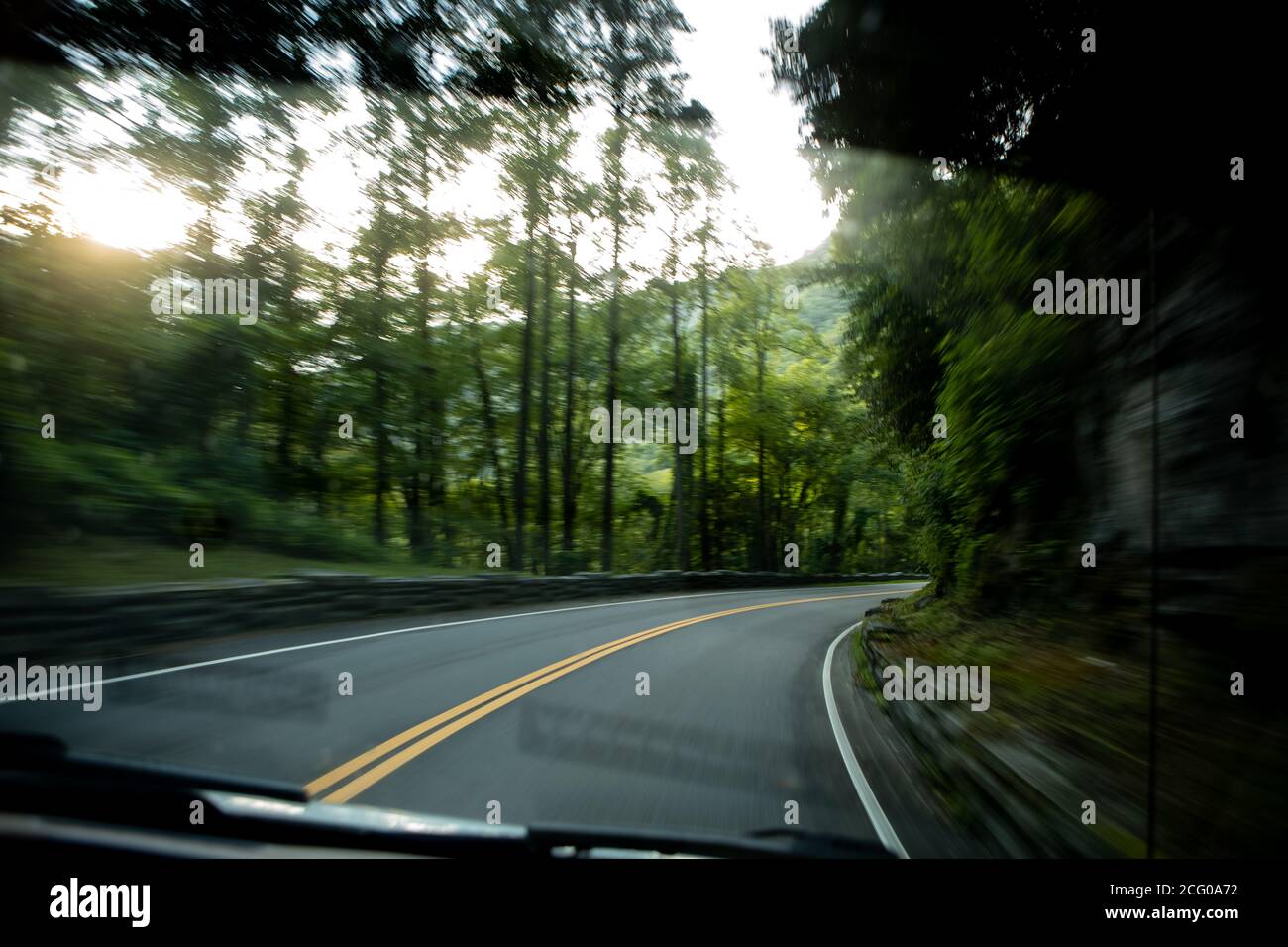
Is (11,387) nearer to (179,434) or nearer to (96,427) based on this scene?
(96,427)

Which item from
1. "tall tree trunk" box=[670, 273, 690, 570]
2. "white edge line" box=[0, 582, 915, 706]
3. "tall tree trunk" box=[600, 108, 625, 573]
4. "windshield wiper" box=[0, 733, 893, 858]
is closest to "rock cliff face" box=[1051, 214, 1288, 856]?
"windshield wiper" box=[0, 733, 893, 858]

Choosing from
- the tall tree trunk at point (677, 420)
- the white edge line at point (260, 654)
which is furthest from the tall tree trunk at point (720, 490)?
the white edge line at point (260, 654)

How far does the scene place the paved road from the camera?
154 inches

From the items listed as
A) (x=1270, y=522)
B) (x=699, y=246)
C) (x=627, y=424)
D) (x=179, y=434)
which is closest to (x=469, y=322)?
(x=627, y=424)

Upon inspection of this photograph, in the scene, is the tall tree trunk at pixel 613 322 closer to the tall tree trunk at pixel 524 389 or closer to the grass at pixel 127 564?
the tall tree trunk at pixel 524 389

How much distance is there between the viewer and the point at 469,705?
6000 millimetres

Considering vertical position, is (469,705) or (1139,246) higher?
(1139,246)

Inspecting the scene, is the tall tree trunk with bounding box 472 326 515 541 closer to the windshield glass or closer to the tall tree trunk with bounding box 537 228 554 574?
the tall tree trunk with bounding box 537 228 554 574

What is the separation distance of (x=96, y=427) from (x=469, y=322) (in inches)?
664

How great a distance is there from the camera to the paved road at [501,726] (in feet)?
12.8

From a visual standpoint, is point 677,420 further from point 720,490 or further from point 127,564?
point 127,564

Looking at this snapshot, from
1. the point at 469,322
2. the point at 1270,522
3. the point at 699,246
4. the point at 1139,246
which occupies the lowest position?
the point at 1270,522

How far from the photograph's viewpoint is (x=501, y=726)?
5320mm
